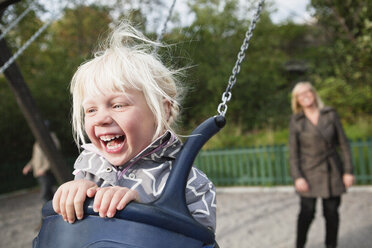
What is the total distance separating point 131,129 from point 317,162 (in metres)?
2.67

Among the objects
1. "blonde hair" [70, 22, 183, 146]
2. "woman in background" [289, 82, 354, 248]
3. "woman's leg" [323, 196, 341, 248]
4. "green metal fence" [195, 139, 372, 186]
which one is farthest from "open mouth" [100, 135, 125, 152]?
"green metal fence" [195, 139, 372, 186]

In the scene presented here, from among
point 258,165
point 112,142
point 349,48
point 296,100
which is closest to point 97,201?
point 112,142

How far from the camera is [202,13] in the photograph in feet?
55.1

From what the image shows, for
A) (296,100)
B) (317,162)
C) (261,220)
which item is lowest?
(261,220)

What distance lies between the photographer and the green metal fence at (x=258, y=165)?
7.12 meters

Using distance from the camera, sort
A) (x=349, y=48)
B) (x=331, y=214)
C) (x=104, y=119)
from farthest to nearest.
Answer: (x=349, y=48)
(x=331, y=214)
(x=104, y=119)

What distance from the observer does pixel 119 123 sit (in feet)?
3.41

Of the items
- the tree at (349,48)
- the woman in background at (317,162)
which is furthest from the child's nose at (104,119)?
the tree at (349,48)

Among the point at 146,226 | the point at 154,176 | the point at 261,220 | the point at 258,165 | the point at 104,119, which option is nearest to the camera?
the point at 146,226

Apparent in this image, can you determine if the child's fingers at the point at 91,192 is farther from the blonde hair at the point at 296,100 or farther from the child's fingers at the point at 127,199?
the blonde hair at the point at 296,100

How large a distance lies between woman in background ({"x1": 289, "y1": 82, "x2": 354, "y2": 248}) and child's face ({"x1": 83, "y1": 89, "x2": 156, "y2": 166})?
252 centimetres

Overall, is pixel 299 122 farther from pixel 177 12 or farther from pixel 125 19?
pixel 177 12

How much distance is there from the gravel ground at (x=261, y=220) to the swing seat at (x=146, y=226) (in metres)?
3.55

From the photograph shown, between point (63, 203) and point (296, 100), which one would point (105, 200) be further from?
point (296, 100)
